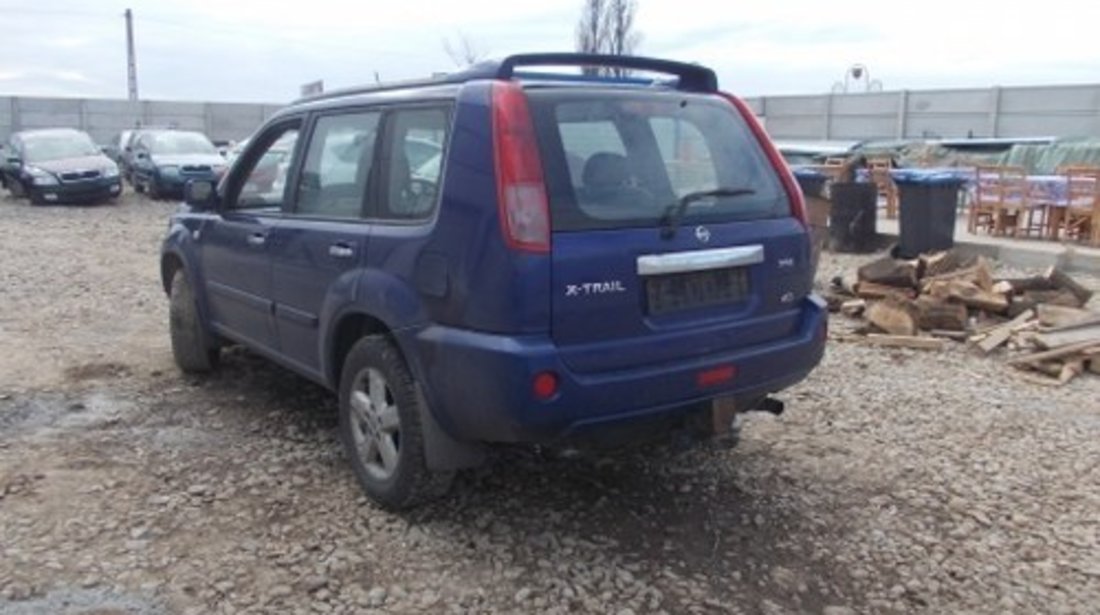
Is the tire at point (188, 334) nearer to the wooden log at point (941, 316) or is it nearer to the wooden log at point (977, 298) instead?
the wooden log at point (941, 316)

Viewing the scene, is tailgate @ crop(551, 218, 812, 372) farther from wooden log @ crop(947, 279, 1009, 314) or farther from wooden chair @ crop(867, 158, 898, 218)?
wooden chair @ crop(867, 158, 898, 218)

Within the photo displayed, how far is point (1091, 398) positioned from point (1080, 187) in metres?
6.77

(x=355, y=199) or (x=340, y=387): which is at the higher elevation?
(x=355, y=199)

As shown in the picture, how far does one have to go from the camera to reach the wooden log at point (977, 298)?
25.9ft

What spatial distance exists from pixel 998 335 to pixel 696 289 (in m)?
4.46

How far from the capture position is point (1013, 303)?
7.94 metres

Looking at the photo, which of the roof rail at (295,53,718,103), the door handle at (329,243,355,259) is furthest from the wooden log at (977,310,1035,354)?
the door handle at (329,243,355,259)

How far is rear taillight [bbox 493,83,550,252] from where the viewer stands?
10.9 ft

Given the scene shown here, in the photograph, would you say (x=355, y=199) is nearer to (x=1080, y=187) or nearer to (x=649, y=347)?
(x=649, y=347)

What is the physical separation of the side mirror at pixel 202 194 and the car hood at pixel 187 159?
16.3m

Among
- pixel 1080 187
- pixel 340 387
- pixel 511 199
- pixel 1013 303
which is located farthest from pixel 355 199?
pixel 1080 187

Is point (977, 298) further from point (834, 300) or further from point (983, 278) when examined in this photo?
point (834, 300)

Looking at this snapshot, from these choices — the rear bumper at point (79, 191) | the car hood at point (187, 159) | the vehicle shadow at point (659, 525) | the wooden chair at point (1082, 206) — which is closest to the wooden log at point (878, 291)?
the vehicle shadow at point (659, 525)

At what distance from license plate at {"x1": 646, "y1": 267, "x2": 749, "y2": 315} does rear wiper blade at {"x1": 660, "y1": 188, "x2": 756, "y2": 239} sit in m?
0.17
